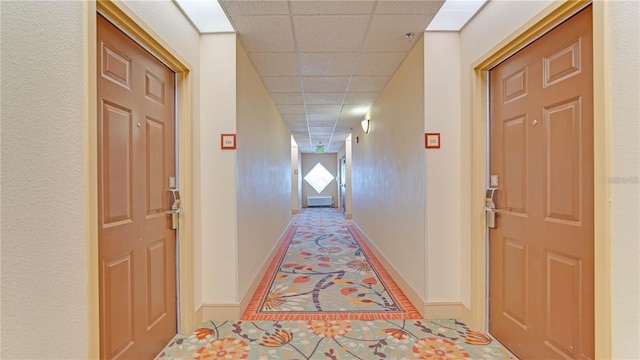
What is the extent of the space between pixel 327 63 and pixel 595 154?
2482 millimetres

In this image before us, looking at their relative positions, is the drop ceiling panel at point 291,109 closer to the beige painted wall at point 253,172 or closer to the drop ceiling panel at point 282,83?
the beige painted wall at point 253,172

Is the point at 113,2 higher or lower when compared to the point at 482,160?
higher

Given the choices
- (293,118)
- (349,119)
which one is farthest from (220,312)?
(349,119)

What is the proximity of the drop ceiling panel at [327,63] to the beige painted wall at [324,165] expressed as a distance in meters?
9.58

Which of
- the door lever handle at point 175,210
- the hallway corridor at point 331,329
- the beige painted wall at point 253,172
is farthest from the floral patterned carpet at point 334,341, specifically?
the door lever handle at point 175,210

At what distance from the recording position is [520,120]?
1.94 meters

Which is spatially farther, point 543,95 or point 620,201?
point 543,95

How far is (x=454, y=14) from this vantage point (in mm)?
2281

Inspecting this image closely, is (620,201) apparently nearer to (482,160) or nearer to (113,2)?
(482,160)

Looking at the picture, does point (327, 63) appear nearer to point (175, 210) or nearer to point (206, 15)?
point (206, 15)

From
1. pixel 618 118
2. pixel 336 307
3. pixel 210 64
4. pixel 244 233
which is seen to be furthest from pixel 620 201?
pixel 210 64

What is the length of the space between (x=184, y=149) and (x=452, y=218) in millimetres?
2361

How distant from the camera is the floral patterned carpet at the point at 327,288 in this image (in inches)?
103

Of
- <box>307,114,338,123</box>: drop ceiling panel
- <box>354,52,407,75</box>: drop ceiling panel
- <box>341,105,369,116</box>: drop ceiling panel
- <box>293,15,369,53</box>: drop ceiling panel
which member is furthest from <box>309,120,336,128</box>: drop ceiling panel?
<box>293,15,369,53</box>: drop ceiling panel
